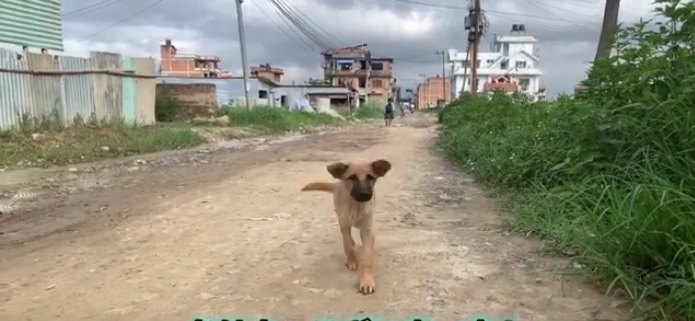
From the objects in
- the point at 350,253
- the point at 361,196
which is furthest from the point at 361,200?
the point at 350,253

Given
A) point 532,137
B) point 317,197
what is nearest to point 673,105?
point 532,137

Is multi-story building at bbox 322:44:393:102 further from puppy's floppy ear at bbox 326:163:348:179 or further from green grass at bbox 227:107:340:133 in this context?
puppy's floppy ear at bbox 326:163:348:179

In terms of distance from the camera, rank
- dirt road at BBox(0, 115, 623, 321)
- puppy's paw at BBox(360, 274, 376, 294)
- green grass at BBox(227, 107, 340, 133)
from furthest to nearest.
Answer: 1. green grass at BBox(227, 107, 340, 133)
2. puppy's paw at BBox(360, 274, 376, 294)
3. dirt road at BBox(0, 115, 623, 321)

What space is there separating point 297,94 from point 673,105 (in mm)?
48328

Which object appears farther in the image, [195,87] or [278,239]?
[195,87]

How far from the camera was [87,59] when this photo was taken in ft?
48.2

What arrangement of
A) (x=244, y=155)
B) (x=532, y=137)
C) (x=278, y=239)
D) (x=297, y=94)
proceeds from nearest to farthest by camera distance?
(x=278, y=239), (x=532, y=137), (x=244, y=155), (x=297, y=94)

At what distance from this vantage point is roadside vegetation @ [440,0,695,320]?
10.1 ft

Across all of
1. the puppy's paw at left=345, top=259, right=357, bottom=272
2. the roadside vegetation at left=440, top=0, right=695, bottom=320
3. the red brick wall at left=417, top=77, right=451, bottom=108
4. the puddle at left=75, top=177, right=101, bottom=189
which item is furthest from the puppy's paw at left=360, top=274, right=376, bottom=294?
the red brick wall at left=417, top=77, right=451, bottom=108

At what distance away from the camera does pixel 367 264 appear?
3490 mm

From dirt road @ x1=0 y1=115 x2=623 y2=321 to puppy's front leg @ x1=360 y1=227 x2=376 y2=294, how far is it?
0.06 m

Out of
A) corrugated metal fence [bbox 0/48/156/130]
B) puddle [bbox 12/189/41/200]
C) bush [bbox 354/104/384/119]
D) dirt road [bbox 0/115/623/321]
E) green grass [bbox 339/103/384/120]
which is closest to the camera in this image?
dirt road [bbox 0/115/623/321]

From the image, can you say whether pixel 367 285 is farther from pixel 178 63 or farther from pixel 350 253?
pixel 178 63

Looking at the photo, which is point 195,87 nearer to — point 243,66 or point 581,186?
point 243,66
